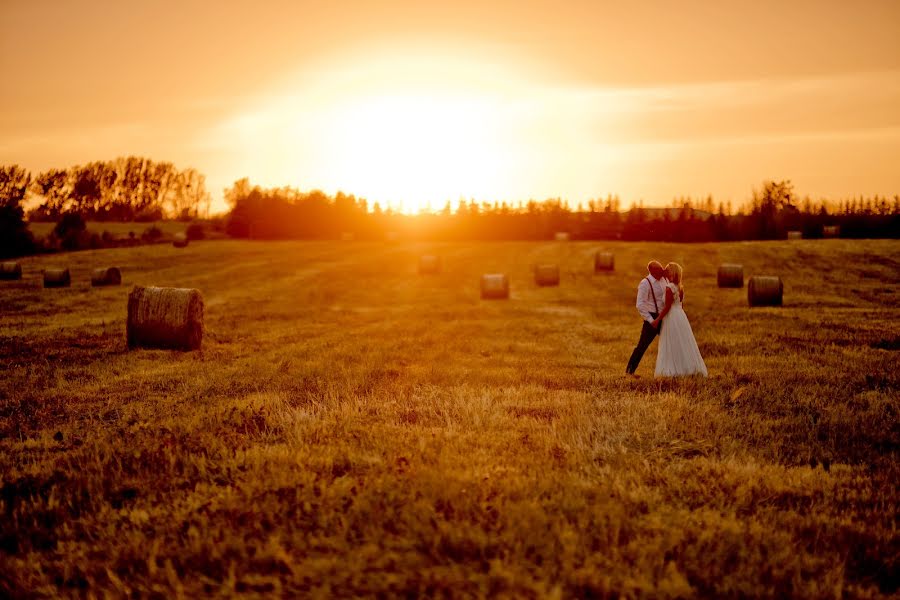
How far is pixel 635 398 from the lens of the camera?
9992mm

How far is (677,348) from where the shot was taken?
12125 millimetres

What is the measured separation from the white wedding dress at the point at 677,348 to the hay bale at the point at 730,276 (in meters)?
24.0

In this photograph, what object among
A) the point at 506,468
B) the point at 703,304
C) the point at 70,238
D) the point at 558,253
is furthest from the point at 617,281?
the point at 70,238

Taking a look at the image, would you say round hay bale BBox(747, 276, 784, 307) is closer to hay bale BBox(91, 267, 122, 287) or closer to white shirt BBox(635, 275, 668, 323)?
white shirt BBox(635, 275, 668, 323)

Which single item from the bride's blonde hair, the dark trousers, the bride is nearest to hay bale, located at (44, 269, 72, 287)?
the dark trousers

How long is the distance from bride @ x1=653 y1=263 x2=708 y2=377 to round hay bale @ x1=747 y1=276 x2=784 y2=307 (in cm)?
1611

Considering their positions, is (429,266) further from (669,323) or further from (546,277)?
(669,323)

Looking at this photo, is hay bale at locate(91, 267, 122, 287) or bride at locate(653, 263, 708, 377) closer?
bride at locate(653, 263, 708, 377)

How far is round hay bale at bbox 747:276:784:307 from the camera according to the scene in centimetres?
2622

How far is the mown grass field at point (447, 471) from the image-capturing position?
475 centimetres

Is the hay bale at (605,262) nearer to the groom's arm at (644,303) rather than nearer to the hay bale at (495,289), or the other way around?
the hay bale at (495,289)

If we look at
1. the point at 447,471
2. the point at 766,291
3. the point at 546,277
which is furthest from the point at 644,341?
the point at 546,277

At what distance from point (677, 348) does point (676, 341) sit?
0.43ft

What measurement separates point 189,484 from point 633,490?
420 cm
